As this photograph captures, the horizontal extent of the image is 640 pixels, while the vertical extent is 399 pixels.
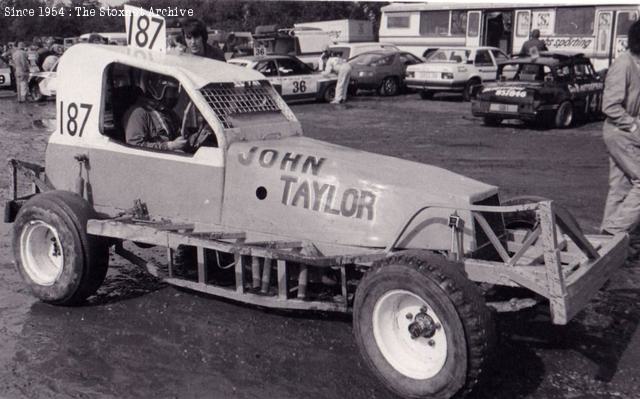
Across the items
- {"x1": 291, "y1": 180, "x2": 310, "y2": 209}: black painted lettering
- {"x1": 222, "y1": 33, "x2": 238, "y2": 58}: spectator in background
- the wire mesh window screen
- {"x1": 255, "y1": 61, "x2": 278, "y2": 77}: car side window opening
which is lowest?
{"x1": 291, "y1": 180, "x2": 310, "y2": 209}: black painted lettering

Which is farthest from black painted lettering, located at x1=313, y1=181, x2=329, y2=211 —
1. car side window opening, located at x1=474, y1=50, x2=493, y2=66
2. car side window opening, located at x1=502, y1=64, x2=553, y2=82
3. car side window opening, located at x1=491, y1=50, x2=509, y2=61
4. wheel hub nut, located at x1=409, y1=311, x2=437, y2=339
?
car side window opening, located at x1=491, y1=50, x2=509, y2=61

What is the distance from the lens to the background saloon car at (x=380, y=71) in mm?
25156

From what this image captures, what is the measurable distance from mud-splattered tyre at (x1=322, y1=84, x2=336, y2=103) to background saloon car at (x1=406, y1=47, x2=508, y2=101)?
254 centimetres

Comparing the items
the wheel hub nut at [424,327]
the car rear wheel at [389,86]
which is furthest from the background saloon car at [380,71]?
the wheel hub nut at [424,327]

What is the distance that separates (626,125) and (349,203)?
10.2 ft

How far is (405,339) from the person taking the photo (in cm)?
436

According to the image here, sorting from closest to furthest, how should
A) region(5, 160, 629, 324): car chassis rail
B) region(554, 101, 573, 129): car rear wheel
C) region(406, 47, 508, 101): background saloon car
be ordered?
region(5, 160, 629, 324): car chassis rail < region(554, 101, 573, 129): car rear wheel < region(406, 47, 508, 101): background saloon car

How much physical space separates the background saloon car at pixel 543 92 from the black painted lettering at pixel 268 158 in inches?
471

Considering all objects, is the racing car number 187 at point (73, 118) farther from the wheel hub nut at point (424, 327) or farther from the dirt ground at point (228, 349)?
the wheel hub nut at point (424, 327)

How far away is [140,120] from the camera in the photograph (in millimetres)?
5832

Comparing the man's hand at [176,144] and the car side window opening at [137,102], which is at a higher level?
the car side window opening at [137,102]

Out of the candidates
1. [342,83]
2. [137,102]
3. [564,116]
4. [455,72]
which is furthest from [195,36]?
[455,72]

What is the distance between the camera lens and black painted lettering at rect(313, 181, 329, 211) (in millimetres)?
4922

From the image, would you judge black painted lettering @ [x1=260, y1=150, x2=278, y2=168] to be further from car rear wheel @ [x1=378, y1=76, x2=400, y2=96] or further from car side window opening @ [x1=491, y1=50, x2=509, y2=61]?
car side window opening @ [x1=491, y1=50, x2=509, y2=61]
